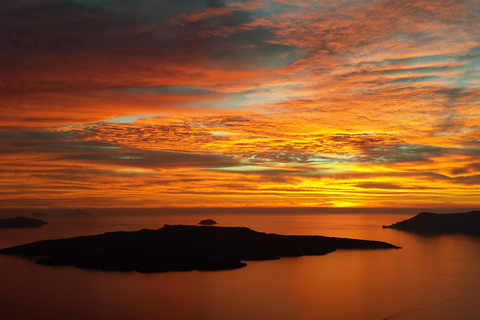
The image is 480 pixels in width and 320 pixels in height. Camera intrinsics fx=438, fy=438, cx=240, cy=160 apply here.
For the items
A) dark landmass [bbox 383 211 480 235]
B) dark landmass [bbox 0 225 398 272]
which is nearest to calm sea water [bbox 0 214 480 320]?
dark landmass [bbox 0 225 398 272]

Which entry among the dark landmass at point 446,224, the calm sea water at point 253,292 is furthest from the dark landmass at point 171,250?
the dark landmass at point 446,224

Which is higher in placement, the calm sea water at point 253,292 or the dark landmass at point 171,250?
the dark landmass at point 171,250

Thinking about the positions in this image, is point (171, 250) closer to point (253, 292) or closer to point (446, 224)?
point (253, 292)

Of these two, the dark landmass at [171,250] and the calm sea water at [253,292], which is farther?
the dark landmass at [171,250]

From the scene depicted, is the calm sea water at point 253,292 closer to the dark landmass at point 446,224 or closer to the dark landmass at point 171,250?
the dark landmass at point 171,250

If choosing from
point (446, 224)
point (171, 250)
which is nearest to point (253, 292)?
point (171, 250)

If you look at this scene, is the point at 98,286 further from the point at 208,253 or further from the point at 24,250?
the point at 24,250
